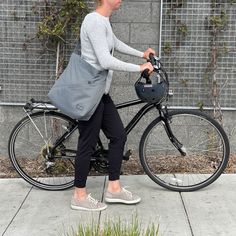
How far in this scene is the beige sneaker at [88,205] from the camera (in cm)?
407

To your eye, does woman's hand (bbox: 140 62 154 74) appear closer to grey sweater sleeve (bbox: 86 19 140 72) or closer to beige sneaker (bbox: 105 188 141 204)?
grey sweater sleeve (bbox: 86 19 140 72)

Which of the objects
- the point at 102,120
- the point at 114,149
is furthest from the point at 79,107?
the point at 114,149

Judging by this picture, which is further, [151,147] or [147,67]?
[151,147]

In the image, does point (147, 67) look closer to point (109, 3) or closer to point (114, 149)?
point (109, 3)

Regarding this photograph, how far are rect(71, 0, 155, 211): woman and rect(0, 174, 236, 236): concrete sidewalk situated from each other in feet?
0.40

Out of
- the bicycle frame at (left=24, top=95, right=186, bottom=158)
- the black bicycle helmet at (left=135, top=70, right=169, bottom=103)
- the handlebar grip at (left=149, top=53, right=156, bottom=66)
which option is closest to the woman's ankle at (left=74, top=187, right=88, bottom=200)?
the bicycle frame at (left=24, top=95, right=186, bottom=158)

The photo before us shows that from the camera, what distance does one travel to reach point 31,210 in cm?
414

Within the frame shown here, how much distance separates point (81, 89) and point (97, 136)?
1.52ft

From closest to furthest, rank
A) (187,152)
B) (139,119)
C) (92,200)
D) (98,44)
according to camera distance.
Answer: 1. (98,44)
2. (92,200)
3. (139,119)
4. (187,152)

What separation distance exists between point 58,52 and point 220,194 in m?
2.30

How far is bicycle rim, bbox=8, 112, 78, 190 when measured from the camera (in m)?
4.49

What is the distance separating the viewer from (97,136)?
13.3 feet

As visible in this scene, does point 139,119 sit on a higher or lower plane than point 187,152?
higher

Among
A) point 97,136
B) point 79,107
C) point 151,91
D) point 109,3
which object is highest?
point 109,3
